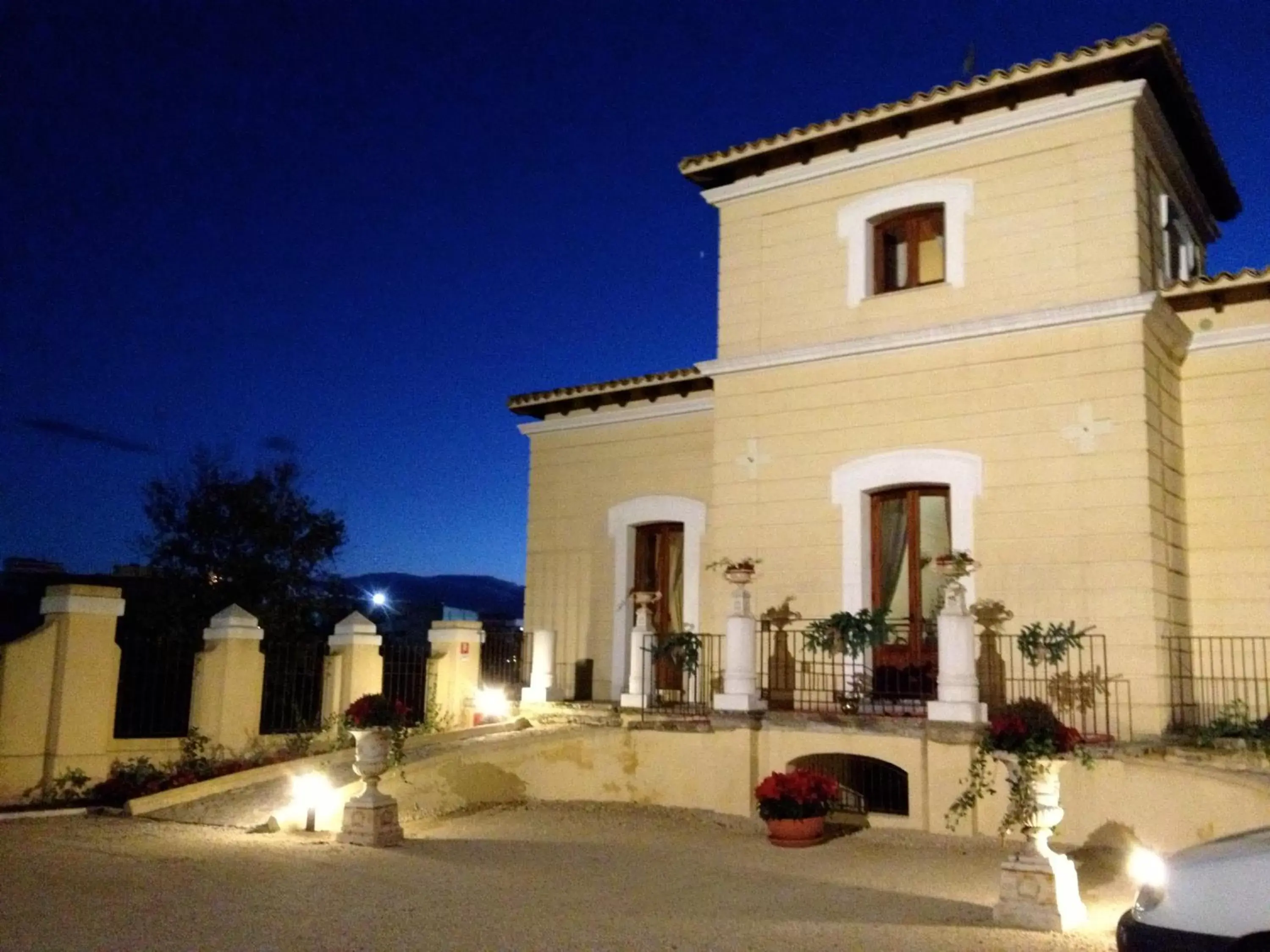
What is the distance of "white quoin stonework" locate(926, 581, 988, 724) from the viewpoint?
383 inches

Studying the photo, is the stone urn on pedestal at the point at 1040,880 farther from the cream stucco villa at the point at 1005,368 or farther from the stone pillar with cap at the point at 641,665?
the stone pillar with cap at the point at 641,665

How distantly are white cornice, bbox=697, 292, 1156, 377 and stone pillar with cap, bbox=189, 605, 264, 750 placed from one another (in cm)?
591

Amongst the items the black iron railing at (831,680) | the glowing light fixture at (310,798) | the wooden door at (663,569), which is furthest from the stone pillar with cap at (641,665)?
the glowing light fixture at (310,798)

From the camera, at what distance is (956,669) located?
386 inches

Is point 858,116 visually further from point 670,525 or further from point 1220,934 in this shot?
point 1220,934

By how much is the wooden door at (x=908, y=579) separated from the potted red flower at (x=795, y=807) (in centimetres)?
201

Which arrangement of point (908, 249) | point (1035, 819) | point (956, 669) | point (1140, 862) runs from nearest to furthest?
point (1035, 819)
point (1140, 862)
point (956, 669)
point (908, 249)

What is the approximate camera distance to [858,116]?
12.0 metres

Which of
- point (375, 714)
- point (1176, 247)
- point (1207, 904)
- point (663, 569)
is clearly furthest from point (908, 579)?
point (1207, 904)

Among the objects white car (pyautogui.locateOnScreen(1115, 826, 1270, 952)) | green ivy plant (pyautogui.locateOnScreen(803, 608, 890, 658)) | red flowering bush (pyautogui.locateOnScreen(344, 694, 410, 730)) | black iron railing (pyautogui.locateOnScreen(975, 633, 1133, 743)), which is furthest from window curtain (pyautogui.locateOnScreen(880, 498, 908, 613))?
white car (pyautogui.locateOnScreen(1115, 826, 1270, 952))

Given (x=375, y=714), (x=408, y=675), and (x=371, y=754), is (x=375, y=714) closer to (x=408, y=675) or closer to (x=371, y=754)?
(x=371, y=754)

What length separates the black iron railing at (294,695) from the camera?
1314 centimetres

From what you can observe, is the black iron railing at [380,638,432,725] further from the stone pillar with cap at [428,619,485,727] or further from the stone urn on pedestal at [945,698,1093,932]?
the stone urn on pedestal at [945,698,1093,932]

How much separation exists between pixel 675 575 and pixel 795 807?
563cm
